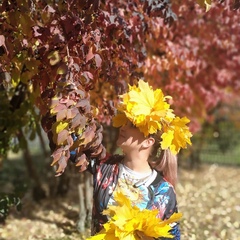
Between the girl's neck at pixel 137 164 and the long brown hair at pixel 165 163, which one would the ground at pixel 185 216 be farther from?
the girl's neck at pixel 137 164

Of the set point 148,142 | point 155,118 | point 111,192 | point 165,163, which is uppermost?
point 155,118

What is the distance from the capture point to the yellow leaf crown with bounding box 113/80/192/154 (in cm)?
250

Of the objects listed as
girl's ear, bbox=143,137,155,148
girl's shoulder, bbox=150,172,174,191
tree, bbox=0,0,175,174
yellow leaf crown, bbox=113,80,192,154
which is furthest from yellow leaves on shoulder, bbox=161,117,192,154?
tree, bbox=0,0,175,174

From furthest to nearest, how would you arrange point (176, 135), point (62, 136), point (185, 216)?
point (185, 216) → point (176, 135) → point (62, 136)

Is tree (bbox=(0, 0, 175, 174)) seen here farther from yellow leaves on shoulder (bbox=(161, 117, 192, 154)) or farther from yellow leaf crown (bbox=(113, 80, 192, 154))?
yellow leaves on shoulder (bbox=(161, 117, 192, 154))

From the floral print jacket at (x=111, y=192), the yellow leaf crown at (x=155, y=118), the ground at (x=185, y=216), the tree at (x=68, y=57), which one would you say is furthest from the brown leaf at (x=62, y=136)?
the ground at (x=185, y=216)

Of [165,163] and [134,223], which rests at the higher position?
[165,163]

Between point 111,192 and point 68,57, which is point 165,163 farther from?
point 68,57

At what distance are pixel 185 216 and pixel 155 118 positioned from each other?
2.82m

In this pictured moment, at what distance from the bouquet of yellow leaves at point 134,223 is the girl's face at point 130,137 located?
1.06ft

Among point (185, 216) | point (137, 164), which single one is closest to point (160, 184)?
point (137, 164)

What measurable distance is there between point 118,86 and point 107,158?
1.71 ft

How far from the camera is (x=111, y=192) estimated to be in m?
2.65

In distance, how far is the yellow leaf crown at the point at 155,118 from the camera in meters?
2.50
